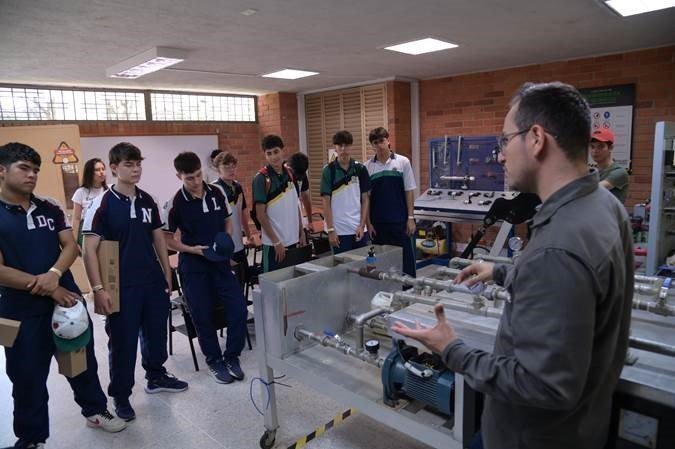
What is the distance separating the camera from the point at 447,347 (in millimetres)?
1050

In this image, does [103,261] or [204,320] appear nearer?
[103,261]

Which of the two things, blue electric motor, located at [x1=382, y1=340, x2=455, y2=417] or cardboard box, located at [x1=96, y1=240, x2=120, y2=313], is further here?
cardboard box, located at [x1=96, y1=240, x2=120, y2=313]

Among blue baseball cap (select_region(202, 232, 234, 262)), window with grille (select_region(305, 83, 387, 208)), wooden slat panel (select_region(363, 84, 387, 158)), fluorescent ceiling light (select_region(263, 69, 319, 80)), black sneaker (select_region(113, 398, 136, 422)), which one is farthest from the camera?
window with grille (select_region(305, 83, 387, 208))

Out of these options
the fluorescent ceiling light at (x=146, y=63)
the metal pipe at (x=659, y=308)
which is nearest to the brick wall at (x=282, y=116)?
the fluorescent ceiling light at (x=146, y=63)

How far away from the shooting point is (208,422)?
2.59m

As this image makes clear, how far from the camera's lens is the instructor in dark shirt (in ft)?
2.80

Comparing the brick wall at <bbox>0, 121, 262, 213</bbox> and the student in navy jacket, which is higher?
the brick wall at <bbox>0, 121, 262, 213</bbox>

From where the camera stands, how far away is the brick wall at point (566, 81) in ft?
14.8

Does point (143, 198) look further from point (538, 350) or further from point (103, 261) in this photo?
point (538, 350)

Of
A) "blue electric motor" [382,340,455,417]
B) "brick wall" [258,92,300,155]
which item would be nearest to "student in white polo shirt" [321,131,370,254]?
"blue electric motor" [382,340,455,417]

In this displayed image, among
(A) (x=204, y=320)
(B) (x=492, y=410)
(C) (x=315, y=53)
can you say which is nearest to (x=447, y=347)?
(B) (x=492, y=410)

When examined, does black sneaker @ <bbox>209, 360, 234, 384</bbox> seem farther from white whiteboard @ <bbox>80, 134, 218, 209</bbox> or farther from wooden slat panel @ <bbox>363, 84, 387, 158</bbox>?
wooden slat panel @ <bbox>363, 84, 387, 158</bbox>

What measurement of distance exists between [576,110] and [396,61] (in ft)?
13.9

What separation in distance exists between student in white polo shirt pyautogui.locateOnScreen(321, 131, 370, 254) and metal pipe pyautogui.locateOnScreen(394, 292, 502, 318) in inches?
76.1
